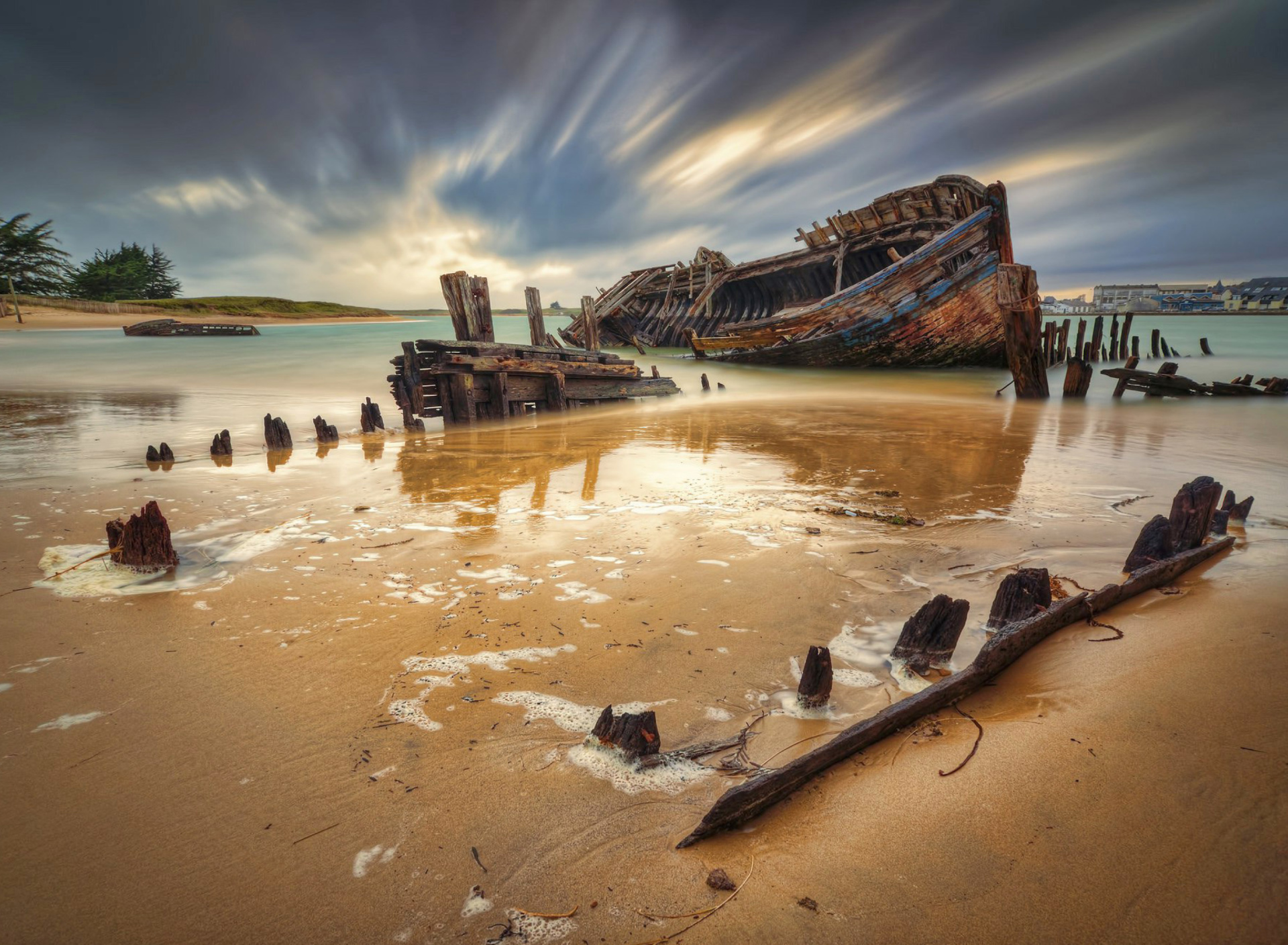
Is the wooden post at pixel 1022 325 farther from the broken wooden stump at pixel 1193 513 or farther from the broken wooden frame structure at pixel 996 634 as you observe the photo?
the broken wooden stump at pixel 1193 513

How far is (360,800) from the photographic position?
1756 mm

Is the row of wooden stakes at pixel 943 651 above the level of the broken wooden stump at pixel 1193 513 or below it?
below

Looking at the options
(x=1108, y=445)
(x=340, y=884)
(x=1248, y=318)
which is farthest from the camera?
(x=1248, y=318)

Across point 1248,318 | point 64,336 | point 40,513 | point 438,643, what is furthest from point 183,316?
point 1248,318

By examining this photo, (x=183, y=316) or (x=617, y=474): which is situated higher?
(x=183, y=316)

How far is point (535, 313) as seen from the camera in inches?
484

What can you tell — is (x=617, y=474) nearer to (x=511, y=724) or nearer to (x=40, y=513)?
(x=511, y=724)

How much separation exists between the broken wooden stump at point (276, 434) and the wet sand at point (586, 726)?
280cm

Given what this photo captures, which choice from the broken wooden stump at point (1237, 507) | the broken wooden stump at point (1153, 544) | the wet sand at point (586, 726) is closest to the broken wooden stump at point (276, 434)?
the wet sand at point (586, 726)

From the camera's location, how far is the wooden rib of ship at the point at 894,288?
43.9 feet

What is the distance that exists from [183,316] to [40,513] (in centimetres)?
6344

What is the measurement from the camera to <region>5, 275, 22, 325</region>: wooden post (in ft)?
140

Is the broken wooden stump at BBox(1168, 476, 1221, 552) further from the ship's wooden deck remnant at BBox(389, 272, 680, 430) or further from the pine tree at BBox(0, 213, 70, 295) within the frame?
the pine tree at BBox(0, 213, 70, 295)

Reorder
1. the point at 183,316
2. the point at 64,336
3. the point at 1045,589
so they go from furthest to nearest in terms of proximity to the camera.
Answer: the point at 183,316, the point at 64,336, the point at 1045,589
